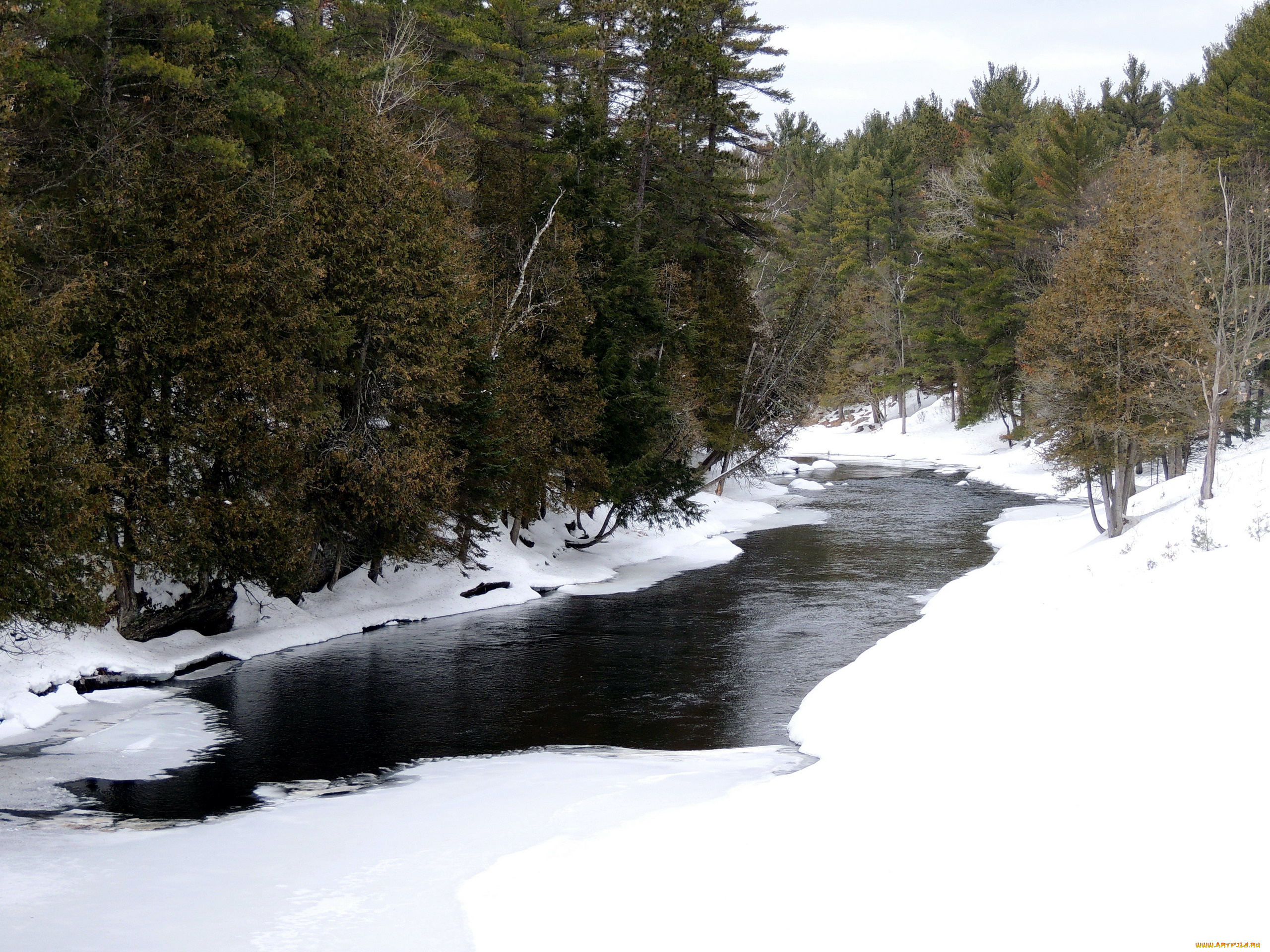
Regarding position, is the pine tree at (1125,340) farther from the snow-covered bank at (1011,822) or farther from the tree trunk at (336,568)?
the tree trunk at (336,568)

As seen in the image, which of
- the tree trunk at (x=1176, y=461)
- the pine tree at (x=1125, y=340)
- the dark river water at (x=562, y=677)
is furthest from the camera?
the tree trunk at (x=1176, y=461)

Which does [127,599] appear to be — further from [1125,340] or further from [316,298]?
[1125,340]

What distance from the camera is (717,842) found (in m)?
10.3

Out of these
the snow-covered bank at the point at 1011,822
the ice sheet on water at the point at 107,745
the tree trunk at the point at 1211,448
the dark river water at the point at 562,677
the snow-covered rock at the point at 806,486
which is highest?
the tree trunk at the point at 1211,448

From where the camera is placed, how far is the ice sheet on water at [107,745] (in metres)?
14.2

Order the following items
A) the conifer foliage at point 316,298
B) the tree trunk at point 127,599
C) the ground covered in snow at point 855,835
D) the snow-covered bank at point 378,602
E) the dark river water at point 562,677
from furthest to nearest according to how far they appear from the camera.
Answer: the tree trunk at point 127,599 → the conifer foliage at point 316,298 → the snow-covered bank at point 378,602 → the dark river water at point 562,677 → the ground covered in snow at point 855,835

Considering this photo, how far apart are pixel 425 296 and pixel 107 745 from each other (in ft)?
46.0

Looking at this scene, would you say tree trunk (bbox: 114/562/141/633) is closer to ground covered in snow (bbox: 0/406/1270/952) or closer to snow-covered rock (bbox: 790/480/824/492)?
ground covered in snow (bbox: 0/406/1270/952)

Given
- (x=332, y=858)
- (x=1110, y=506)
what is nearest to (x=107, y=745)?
(x=332, y=858)

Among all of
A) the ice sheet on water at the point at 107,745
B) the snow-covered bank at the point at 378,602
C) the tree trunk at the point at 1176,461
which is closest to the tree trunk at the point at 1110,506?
the tree trunk at the point at 1176,461

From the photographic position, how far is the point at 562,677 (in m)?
21.3

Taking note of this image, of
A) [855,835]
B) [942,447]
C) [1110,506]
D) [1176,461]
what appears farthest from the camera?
[942,447]

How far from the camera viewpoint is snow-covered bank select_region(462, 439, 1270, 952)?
774 cm

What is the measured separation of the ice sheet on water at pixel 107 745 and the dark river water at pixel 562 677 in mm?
420
